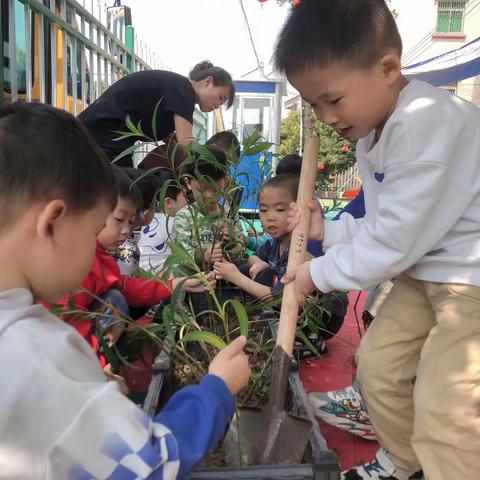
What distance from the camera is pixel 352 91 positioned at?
1.18m

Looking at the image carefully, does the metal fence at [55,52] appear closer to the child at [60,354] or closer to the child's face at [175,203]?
the child's face at [175,203]

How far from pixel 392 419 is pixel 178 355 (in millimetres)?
585

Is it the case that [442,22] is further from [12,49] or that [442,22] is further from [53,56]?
[12,49]

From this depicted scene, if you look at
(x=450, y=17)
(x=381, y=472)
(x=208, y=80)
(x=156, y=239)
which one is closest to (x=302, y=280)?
(x=381, y=472)

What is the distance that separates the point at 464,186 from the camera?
111 centimetres

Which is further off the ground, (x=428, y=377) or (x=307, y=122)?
(x=307, y=122)

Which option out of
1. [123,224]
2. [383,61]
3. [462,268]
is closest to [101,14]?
[123,224]

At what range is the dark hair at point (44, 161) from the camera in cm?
71

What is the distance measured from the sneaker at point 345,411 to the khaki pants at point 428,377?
26 centimetres

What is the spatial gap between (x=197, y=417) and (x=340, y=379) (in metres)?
1.43

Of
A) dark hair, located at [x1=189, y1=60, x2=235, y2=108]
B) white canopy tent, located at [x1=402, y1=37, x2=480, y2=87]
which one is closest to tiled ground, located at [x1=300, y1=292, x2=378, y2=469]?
dark hair, located at [x1=189, y1=60, x2=235, y2=108]

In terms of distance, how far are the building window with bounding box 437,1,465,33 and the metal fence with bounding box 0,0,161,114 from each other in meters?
16.5

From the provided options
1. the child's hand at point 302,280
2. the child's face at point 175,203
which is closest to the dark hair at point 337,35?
the child's hand at point 302,280

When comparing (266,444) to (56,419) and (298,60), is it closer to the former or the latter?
(56,419)
